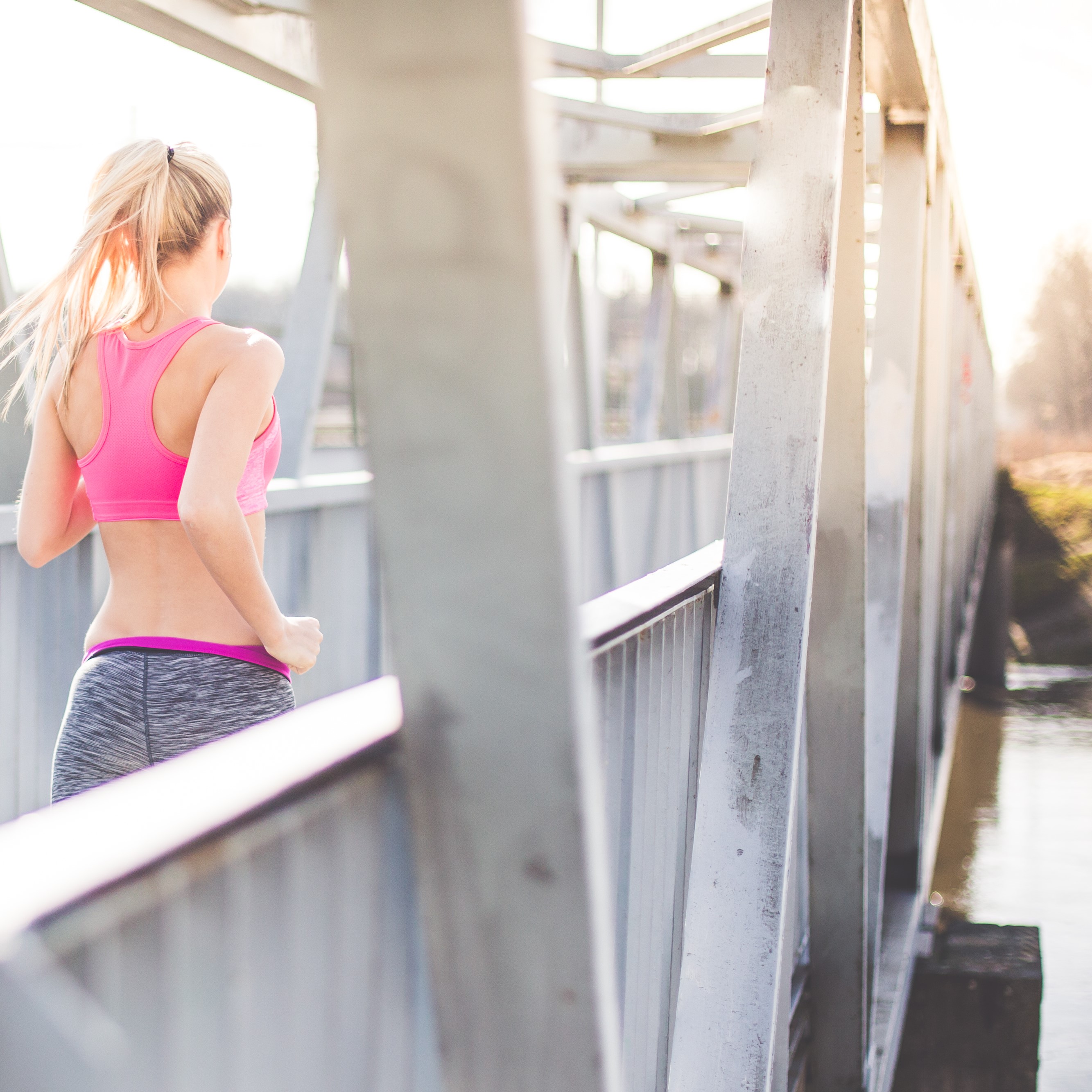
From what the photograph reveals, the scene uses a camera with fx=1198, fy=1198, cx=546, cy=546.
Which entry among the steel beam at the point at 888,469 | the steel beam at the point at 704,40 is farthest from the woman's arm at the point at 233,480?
the steel beam at the point at 704,40

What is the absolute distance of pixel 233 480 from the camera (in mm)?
1770

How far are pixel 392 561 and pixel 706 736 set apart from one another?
1.50 m

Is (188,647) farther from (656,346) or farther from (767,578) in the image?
(656,346)

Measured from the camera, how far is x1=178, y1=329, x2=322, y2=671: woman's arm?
1753 millimetres

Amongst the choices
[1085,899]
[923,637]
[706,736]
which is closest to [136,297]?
[706,736]

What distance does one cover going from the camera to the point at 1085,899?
767cm

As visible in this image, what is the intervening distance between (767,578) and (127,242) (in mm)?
1273

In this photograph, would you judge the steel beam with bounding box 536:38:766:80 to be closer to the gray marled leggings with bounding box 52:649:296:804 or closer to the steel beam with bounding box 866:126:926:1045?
the steel beam with bounding box 866:126:926:1045

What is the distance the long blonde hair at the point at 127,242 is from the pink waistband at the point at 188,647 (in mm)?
418

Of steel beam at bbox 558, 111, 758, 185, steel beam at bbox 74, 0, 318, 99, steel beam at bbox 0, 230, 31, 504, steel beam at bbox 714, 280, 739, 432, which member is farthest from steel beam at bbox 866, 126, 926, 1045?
steel beam at bbox 714, 280, 739, 432

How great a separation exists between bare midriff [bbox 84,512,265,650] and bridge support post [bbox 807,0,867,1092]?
4.77 feet

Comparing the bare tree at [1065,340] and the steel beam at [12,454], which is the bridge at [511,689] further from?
the bare tree at [1065,340]

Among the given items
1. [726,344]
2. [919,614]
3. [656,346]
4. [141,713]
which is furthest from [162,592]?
[726,344]

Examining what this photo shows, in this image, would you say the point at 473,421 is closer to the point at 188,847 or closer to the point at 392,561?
the point at 392,561
